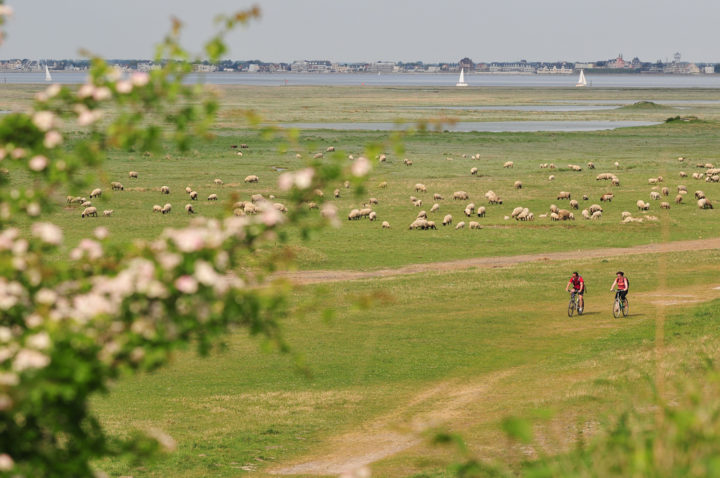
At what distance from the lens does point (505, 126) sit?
16275 cm

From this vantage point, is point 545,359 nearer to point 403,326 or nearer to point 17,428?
point 403,326

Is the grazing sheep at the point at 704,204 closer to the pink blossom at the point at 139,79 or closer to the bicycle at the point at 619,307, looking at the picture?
the bicycle at the point at 619,307

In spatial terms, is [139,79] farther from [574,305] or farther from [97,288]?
[574,305]

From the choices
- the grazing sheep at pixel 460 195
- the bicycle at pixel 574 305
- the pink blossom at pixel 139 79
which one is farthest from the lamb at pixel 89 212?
the pink blossom at pixel 139 79

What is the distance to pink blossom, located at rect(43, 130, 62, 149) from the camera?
7.77 m

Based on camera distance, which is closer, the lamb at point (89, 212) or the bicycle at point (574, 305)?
the bicycle at point (574, 305)

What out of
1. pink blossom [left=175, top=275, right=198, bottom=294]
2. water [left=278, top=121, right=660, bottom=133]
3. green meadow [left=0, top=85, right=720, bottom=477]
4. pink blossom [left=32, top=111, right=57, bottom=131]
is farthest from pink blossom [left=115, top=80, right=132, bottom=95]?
water [left=278, top=121, right=660, bottom=133]

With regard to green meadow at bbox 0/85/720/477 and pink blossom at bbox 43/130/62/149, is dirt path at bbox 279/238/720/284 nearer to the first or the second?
green meadow at bbox 0/85/720/477

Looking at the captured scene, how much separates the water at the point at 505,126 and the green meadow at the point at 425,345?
73817 mm

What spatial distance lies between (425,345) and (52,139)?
25550 mm

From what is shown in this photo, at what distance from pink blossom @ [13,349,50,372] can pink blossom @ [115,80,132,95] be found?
2.20 metres

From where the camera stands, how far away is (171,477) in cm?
2130

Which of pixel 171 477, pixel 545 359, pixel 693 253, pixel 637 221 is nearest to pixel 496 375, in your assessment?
pixel 545 359

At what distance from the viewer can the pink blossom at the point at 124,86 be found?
776 centimetres
